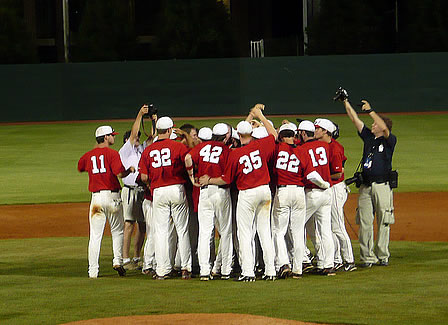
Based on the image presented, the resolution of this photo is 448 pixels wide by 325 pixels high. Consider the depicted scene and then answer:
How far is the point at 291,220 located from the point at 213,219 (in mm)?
913

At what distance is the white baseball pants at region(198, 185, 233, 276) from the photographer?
9.52m

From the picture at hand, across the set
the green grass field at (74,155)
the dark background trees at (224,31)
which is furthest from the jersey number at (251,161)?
the dark background trees at (224,31)

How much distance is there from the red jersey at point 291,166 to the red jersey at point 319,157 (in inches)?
2.8

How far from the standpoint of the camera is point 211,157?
373 inches

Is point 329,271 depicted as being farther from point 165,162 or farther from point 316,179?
point 165,162

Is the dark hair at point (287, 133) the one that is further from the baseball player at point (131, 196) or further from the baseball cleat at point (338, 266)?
the baseball player at point (131, 196)

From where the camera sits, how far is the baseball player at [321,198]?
9.64 m

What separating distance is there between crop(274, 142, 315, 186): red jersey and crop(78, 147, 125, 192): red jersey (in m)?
1.87

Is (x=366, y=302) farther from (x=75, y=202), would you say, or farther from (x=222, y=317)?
(x=75, y=202)

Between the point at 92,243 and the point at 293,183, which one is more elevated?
the point at 293,183

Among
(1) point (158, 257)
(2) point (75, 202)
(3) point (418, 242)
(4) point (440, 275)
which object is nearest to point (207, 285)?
(1) point (158, 257)

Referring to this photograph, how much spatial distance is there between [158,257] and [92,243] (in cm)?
83

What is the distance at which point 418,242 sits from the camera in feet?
41.0

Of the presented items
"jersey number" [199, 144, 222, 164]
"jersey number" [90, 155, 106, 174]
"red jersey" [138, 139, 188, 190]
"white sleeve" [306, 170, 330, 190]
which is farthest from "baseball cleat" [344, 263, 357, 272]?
"jersey number" [90, 155, 106, 174]
